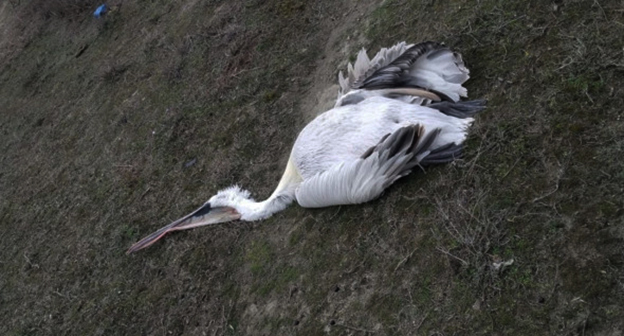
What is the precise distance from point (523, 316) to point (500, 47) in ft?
6.91

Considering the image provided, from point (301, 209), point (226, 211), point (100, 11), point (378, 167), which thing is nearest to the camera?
point (378, 167)

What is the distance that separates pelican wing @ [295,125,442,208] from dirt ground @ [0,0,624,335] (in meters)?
0.12

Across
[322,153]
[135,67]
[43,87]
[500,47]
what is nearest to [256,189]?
[322,153]

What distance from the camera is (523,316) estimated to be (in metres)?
2.82

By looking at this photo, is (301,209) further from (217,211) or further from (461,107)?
(461,107)

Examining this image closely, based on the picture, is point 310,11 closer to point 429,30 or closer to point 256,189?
point 429,30

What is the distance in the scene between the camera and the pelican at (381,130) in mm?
3674

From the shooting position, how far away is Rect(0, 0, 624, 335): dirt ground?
3012mm

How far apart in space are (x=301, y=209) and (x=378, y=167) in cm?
92

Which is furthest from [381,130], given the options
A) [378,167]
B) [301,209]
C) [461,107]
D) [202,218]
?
[202,218]

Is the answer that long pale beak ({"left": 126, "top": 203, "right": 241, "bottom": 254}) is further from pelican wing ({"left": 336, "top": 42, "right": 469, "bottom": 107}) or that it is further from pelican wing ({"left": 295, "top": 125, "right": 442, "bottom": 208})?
pelican wing ({"left": 336, "top": 42, "right": 469, "bottom": 107})

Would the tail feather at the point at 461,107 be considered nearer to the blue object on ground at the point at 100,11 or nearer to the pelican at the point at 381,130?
the pelican at the point at 381,130

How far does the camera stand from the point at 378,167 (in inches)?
145

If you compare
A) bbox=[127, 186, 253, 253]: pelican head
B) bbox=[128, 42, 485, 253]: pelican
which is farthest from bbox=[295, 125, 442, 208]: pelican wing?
bbox=[127, 186, 253, 253]: pelican head
